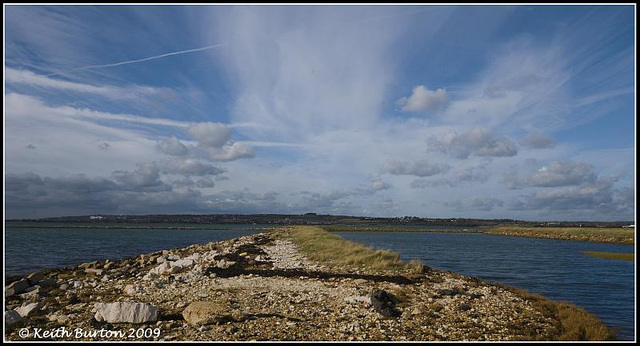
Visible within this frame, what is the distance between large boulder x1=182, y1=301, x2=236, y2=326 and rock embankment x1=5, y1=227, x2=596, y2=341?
29mm

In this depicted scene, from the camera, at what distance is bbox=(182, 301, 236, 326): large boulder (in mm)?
10950

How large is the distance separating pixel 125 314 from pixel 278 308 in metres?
4.37

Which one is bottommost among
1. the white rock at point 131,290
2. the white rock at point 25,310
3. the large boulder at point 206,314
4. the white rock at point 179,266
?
the white rock at point 25,310

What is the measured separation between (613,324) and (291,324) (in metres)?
12.5

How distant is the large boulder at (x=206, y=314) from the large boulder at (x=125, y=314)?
0.92 m

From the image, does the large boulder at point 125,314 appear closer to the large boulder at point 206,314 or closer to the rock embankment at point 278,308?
the rock embankment at point 278,308

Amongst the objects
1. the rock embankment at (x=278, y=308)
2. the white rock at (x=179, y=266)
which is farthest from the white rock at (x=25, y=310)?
the white rock at (x=179, y=266)

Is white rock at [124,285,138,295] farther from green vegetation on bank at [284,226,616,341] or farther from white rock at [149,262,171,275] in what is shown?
green vegetation on bank at [284,226,616,341]

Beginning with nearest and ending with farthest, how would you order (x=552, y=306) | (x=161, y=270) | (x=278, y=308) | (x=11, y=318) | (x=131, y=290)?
(x=11, y=318)
(x=278, y=308)
(x=552, y=306)
(x=131, y=290)
(x=161, y=270)

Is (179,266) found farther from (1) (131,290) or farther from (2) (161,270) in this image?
(1) (131,290)

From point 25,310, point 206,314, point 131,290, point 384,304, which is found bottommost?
point 25,310

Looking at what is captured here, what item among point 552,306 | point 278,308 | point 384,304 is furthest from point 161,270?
point 552,306

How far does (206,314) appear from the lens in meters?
11.4

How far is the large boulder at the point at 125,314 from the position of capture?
1091 centimetres
